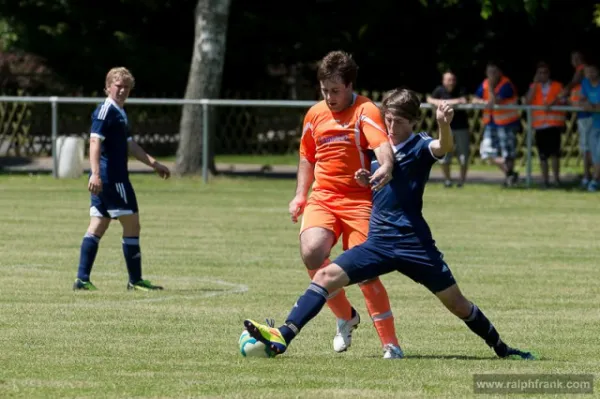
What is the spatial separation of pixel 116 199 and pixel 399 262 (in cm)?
475

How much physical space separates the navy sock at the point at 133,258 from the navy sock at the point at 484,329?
4661 mm

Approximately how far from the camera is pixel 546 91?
2669 cm

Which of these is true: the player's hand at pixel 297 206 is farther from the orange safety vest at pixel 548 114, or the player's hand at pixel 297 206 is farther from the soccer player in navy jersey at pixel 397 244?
the orange safety vest at pixel 548 114

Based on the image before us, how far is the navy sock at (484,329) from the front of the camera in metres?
9.26

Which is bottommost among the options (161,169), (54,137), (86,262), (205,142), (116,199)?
(54,137)

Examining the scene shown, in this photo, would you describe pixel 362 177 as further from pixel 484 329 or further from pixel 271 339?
pixel 484 329

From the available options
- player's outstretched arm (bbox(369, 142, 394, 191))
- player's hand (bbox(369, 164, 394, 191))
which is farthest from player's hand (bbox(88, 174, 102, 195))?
player's hand (bbox(369, 164, 394, 191))

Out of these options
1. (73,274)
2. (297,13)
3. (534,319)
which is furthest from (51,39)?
(534,319)

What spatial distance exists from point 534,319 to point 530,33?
26.4m

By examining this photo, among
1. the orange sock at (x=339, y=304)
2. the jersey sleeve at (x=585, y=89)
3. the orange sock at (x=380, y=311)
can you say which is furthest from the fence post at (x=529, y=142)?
the orange sock at (x=380, y=311)

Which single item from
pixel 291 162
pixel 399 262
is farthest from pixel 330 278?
pixel 291 162

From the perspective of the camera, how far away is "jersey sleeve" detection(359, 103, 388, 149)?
9.37 meters

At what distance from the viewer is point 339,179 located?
9.79 meters

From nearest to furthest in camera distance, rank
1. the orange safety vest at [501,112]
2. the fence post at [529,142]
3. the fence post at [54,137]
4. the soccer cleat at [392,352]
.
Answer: the soccer cleat at [392,352] < the fence post at [529,142] < the orange safety vest at [501,112] < the fence post at [54,137]
